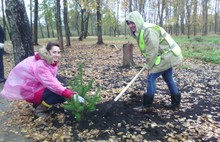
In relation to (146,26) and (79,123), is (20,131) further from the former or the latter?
(146,26)

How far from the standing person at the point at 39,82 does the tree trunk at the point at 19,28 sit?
268 cm

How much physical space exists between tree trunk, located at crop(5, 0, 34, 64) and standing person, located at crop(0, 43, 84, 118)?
268cm

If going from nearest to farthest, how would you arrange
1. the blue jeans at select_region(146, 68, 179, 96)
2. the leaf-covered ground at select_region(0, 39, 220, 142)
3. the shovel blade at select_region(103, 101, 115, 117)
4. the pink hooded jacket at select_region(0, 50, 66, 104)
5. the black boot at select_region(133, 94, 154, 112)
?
the leaf-covered ground at select_region(0, 39, 220, 142)
the pink hooded jacket at select_region(0, 50, 66, 104)
the shovel blade at select_region(103, 101, 115, 117)
the blue jeans at select_region(146, 68, 179, 96)
the black boot at select_region(133, 94, 154, 112)

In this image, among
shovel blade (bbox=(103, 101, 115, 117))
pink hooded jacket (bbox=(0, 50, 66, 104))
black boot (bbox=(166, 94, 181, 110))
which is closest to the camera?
pink hooded jacket (bbox=(0, 50, 66, 104))

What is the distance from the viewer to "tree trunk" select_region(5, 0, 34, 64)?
6.92m

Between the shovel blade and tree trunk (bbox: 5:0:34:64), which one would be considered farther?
tree trunk (bbox: 5:0:34:64)

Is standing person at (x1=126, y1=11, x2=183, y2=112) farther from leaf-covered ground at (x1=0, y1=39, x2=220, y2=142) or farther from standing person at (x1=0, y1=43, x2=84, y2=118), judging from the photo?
standing person at (x1=0, y1=43, x2=84, y2=118)

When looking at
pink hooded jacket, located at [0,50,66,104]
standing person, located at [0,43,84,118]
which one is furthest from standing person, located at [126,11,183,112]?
pink hooded jacket, located at [0,50,66,104]

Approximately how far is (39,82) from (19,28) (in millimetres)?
3044

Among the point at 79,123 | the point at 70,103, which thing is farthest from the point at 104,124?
the point at 70,103

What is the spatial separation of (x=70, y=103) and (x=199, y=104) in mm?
2978

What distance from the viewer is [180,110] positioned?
517 cm

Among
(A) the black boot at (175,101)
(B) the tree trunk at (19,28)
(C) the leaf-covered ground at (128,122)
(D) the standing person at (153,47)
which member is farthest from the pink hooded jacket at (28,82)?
(B) the tree trunk at (19,28)

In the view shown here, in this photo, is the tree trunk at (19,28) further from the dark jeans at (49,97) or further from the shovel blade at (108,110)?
the shovel blade at (108,110)
